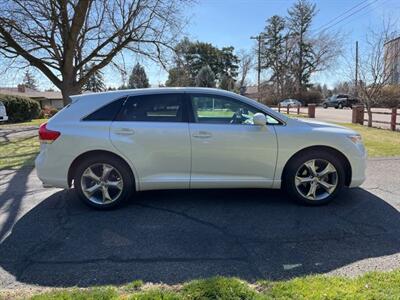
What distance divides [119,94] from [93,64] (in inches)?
564

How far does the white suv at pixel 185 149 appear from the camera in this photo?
15.6 feet

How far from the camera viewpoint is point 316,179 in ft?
16.1

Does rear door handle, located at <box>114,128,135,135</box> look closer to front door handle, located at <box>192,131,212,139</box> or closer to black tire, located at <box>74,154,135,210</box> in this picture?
black tire, located at <box>74,154,135,210</box>

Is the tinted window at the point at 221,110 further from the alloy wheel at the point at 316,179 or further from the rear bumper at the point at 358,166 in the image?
the rear bumper at the point at 358,166

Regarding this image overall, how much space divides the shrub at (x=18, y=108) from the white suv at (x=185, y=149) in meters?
23.2

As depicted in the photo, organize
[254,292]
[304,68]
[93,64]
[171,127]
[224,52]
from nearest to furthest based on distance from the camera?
[254,292] < [171,127] < [93,64] < [304,68] < [224,52]

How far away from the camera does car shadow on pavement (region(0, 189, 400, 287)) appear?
3.28 meters

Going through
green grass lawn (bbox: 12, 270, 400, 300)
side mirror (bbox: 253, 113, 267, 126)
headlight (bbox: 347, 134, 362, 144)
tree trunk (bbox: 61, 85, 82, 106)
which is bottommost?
green grass lawn (bbox: 12, 270, 400, 300)

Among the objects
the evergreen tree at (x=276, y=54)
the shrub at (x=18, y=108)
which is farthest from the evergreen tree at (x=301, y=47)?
the shrub at (x=18, y=108)

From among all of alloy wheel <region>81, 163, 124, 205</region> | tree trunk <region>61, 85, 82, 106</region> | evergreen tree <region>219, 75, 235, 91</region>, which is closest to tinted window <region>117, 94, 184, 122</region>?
alloy wheel <region>81, 163, 124, 205</region>

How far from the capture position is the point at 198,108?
16.3ft

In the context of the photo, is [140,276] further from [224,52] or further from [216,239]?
[224,52]

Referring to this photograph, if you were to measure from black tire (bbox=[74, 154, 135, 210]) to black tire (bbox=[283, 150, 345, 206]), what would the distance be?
210cm

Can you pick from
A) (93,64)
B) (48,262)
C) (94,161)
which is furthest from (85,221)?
(93,64)
